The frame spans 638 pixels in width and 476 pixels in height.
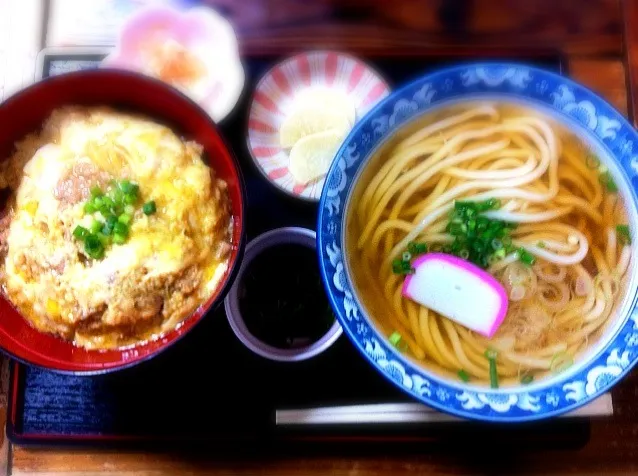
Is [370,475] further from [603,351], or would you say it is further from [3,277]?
[3,277]

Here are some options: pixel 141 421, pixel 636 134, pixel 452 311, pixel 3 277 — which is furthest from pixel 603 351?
pixel 3 277

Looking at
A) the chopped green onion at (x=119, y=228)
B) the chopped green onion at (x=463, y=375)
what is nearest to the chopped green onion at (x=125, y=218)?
the chopped green onion at (x=119, y=228)

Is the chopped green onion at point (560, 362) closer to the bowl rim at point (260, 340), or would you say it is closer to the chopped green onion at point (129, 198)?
the bowl rim at point (260, 340)

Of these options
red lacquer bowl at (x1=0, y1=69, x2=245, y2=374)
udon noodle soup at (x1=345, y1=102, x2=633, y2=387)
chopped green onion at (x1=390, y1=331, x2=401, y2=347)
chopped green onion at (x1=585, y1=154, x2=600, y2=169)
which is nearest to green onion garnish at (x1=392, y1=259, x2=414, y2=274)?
udon noodle soup at (x1=345, y1=102, x2=633, y2=387)

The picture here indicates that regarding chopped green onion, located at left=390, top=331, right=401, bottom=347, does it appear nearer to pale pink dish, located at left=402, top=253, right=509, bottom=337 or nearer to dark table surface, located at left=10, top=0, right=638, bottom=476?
pale pink dish, located at left=402, top=253, right=509, bottom=337

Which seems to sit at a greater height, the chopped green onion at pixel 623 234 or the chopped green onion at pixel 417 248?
the chopped green onion at pixel 623 234

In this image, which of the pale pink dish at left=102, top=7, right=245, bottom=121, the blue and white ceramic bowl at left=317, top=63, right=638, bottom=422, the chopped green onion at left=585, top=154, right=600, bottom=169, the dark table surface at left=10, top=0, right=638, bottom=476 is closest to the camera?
the blue and white ceramic bowl at left=317, top=63, right=638, bottom=422

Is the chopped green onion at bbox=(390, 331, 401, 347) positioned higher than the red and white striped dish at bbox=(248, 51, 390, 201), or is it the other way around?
the red and white striped dish at bbox=(248, 51, 390, 201)
